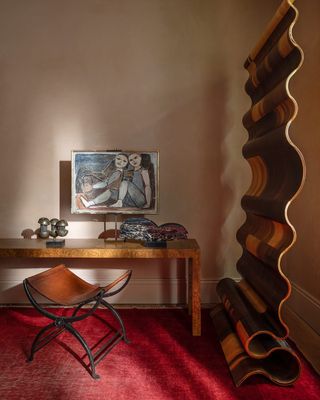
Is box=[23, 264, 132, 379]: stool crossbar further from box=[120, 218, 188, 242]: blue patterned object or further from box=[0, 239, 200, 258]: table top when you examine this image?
box=[120, 218, 188, 242]: blue patterned object

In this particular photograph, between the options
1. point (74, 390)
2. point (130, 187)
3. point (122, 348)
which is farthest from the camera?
point (130, 187)

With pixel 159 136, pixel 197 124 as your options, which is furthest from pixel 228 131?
pixel 159 136

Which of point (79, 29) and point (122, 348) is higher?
point (79, 29)

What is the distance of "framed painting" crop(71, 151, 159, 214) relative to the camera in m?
3.01

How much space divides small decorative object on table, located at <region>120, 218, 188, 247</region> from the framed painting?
20cm

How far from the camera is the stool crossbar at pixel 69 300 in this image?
2094 mm

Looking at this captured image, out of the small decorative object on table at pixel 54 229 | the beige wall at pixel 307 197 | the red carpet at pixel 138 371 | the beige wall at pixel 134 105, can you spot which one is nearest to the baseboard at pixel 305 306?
the beige wall at pixel 307 197

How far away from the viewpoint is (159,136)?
3.19 m

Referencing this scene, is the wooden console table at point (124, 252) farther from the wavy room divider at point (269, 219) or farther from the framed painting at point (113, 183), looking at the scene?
the framed painting at point (113, 183)

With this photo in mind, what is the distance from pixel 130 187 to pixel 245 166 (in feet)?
3.50

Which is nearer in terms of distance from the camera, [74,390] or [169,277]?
[74,390]

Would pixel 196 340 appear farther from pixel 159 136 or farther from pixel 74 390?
pixel 159 136

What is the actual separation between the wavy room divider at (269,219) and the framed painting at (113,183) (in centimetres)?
93

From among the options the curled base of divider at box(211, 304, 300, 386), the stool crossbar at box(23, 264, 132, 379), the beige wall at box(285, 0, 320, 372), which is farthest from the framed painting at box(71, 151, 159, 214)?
the curled base of divider at box(211, 304, 300, 386)
